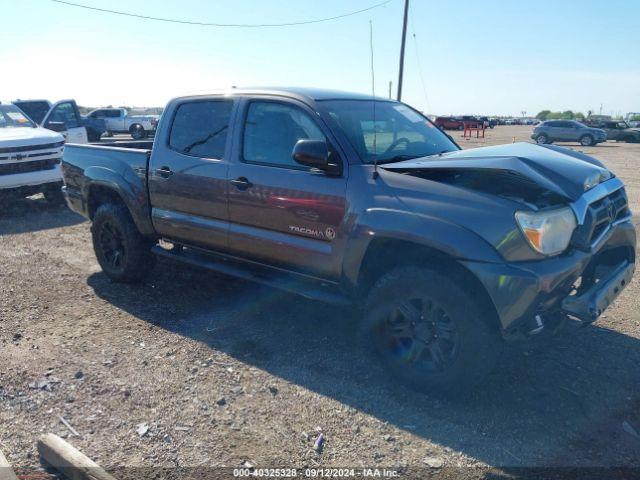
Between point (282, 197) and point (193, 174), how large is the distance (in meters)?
1.05

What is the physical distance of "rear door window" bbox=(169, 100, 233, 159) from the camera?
15.6 feet

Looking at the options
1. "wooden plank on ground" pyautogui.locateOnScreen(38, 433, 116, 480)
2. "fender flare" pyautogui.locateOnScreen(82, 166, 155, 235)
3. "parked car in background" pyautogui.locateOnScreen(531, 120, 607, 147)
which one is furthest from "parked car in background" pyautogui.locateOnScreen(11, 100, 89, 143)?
"parked car in background" pyautogui.locateOnScreen(531, 120, 607, 147)

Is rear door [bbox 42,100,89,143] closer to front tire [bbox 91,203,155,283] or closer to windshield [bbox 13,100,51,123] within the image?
windshield [bbox 13,100,51,123]

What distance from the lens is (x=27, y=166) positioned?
9766 mm

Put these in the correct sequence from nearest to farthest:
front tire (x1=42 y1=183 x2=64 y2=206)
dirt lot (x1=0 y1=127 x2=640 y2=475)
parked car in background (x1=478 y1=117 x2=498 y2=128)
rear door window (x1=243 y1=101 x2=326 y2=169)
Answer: dirt lot (x1=0 y1=127 x2=640 y2=475), rear door window (x1=243 y1=101 x2=326 y2=169), front tire (x1=42 y1=183 x2=64 y2=206), parked car in background (x1=478 y1=117 x2=498 y2=128)

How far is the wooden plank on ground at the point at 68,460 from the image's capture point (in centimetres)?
271

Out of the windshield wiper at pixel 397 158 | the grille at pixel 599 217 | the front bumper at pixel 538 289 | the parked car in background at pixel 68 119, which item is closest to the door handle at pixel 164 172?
the windshield wiper at pixel 397 158

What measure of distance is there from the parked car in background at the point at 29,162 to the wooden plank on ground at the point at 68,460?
7707 millimetres

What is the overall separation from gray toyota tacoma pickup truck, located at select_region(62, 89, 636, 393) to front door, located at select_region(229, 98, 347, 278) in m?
0.01

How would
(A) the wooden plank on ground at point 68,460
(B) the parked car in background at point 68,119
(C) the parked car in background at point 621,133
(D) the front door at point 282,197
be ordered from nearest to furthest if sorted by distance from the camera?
(A) the wooden plank on ground at point 68,460 → (D) the front door at point 282,197 → (B) the parked car in background at point 68,119 → (C) the parked car in background at point 621,133

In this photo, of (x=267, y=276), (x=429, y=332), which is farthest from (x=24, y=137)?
(x=429, y=332)

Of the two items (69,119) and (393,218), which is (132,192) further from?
(69,119)

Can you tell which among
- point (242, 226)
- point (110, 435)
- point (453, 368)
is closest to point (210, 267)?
point (242, 226)

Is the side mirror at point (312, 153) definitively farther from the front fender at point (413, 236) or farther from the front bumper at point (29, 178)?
the front bumper at point (29, 178)
